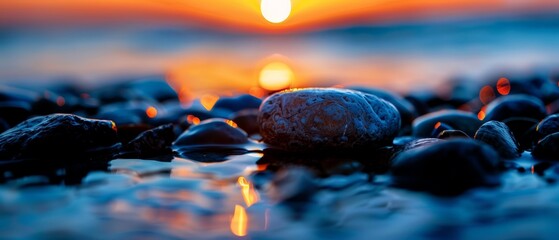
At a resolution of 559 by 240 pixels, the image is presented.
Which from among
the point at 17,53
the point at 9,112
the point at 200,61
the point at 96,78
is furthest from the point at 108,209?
the point at 17,53

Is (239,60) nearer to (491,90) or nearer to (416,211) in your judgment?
(491,90)

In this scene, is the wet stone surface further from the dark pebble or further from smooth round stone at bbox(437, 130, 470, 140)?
the dark pebble

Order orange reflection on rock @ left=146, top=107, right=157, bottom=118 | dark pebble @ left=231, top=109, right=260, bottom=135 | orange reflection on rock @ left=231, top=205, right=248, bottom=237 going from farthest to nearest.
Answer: orange reflection on rock @ left=146, top=107, right=157, bottom=118
dark pebble @ left=231, top=109, right=260, bottom=135
orange reflection on rock @ left=231, top=205, right=248, bottom=237

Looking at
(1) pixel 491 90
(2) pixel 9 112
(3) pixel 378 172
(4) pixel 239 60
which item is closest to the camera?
(3) pixel 378 172

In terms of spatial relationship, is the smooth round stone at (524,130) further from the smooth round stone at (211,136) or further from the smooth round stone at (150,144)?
the smooth round stone at (150,144)

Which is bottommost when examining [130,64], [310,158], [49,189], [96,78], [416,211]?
[416,211]

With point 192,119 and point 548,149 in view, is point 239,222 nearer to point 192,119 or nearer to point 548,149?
point 548,149

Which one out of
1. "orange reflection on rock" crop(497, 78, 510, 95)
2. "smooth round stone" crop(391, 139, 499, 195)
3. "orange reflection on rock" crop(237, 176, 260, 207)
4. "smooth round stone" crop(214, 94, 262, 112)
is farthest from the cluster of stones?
"orange reflection on rock" crop(497, 78, 510, 95)
